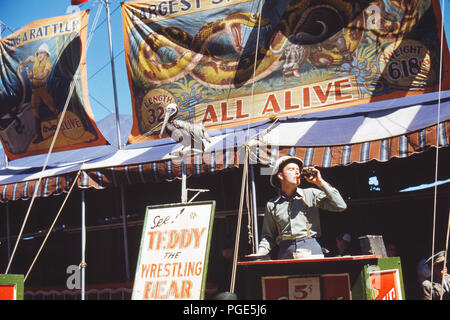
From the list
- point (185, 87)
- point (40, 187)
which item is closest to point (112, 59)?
point (185, 87)

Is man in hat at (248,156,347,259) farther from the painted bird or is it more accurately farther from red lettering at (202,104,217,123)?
red lettering at (202,104,217,123)

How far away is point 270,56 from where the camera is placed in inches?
340

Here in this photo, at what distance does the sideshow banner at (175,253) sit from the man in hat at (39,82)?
6.48m

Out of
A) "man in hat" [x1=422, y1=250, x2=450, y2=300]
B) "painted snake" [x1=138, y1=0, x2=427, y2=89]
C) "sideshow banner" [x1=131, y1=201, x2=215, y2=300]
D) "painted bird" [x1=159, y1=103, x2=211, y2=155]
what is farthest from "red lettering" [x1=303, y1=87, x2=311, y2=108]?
"sideshow banner" [x1=131, y1=201, x2=215, y2=300]

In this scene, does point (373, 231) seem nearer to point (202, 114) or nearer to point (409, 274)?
point (409, 274)

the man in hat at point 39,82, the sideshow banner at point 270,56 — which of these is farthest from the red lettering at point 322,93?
the man in hat at point 39,82

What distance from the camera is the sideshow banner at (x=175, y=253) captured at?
4.26 metres

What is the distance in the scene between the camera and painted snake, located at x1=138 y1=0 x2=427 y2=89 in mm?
8039

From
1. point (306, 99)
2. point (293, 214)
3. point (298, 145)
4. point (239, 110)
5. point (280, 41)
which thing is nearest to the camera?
point (293, 214)

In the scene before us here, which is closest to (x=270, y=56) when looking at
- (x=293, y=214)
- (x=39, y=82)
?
(x=293, y=214)

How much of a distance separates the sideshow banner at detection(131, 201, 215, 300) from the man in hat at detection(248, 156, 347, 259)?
68cm

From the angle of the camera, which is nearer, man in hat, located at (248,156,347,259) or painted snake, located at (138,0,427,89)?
man in hat, located at (248,156,347,259)

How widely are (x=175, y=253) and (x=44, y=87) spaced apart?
7071mm

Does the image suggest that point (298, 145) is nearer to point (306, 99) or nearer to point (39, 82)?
point (306, 99)
